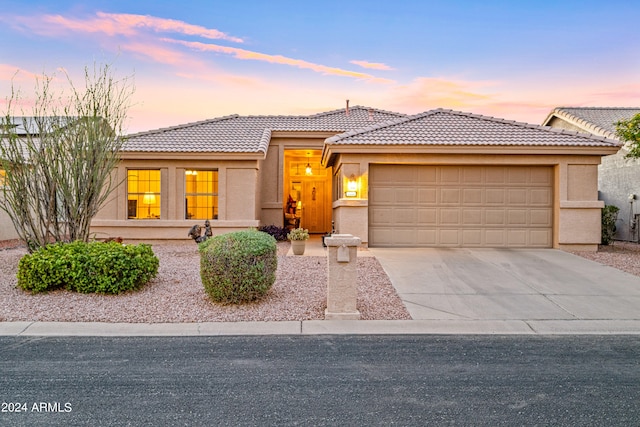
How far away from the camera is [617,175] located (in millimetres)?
17703

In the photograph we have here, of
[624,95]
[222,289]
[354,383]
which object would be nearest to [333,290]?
[222,289]

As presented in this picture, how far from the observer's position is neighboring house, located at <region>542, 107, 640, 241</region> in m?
16.6

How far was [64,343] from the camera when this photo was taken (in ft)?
17.2

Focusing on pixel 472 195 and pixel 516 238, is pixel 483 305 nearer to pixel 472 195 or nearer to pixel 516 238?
pixel 472 195

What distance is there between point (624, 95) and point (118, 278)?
2488 cm

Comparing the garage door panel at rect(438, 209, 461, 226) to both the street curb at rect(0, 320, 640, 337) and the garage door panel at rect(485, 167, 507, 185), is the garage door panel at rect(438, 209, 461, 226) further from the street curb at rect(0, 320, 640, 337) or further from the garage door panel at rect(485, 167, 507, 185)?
the street curb at rect(0, 320, 640, 337)

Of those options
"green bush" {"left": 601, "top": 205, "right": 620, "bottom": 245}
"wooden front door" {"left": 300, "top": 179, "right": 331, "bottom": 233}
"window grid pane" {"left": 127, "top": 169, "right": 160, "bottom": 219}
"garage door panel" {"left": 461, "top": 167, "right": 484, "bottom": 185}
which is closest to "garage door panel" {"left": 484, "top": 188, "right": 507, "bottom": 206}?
"garage door panel" {"left": 461, "top": 167, "right": 484, "bottom": 185}

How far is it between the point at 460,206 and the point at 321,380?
393 inches

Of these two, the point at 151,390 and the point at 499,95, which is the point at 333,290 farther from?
the point at 499,95

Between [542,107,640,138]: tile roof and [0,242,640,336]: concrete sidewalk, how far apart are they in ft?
36.4

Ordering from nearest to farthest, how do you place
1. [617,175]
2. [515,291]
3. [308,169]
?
1. [515,291]
2. [617,175]
3. [308,169]

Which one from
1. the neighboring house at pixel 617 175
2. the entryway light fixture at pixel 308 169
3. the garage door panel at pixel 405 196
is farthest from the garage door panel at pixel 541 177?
the entryway light fixture at pixel 308 169

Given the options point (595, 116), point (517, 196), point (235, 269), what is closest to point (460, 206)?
point (517, 196)

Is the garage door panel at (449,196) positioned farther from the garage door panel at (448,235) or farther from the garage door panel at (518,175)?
the garage door panel at (518,175)
